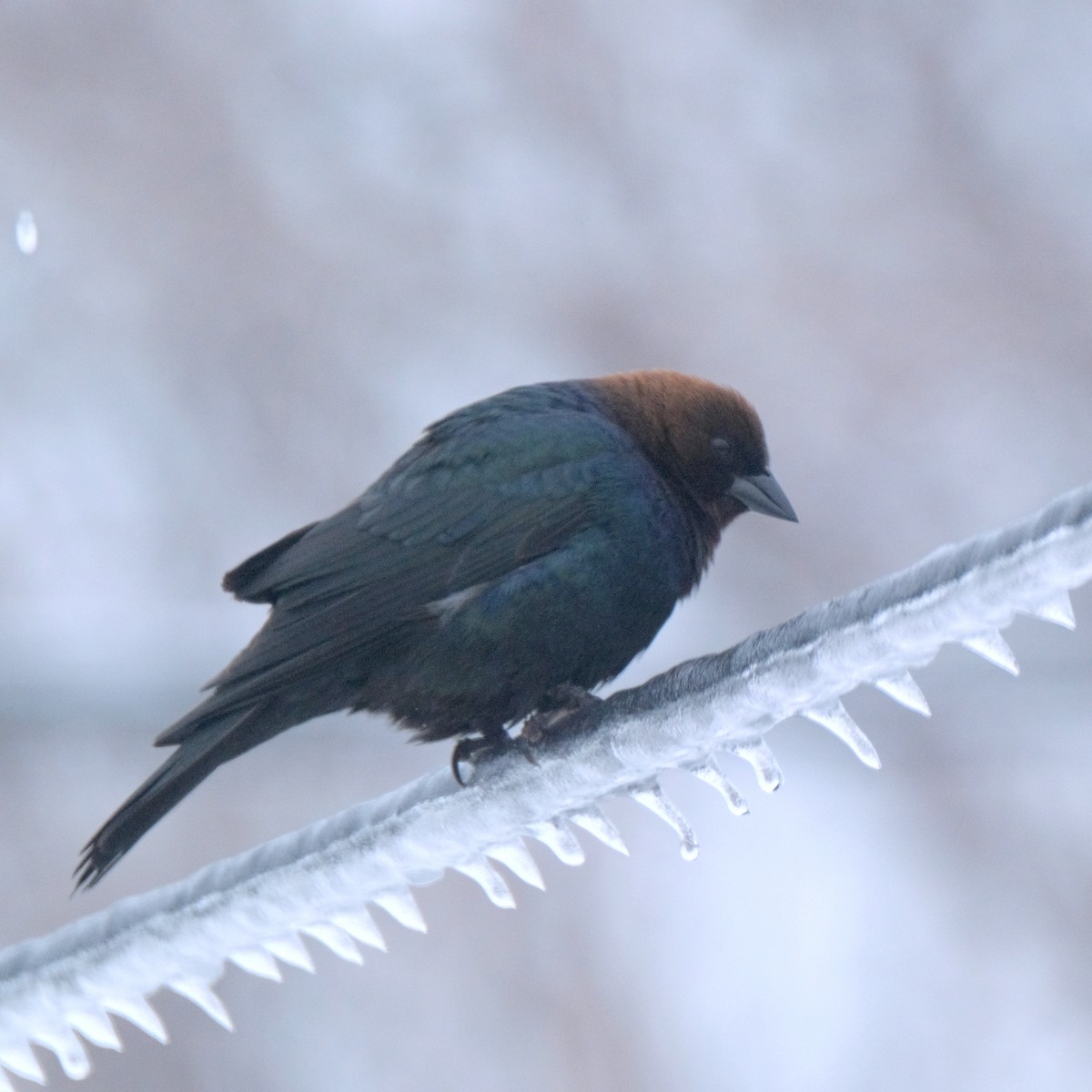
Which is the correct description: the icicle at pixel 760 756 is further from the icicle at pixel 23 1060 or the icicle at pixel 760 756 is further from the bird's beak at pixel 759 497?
the bird's beak at pixel 759 497

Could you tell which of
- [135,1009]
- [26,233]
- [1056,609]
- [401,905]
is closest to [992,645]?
[1056,609]

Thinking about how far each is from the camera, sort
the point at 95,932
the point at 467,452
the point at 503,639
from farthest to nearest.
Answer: the point at 467,452, the point at 503,639, the point at 95,932

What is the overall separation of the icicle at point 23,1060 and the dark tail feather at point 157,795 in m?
0.22

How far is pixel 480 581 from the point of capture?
2.49m

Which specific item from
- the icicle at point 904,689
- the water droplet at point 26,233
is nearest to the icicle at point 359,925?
the icicle at point 904,689

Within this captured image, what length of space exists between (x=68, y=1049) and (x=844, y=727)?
1.02 meters

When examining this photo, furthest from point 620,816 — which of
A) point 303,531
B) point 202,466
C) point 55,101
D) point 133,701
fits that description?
point 55,101

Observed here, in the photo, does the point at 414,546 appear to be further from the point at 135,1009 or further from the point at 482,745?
the point at 135,1009

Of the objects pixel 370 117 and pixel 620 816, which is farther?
pixel 370 117

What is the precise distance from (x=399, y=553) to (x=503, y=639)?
226 millimetres

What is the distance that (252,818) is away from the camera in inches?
197

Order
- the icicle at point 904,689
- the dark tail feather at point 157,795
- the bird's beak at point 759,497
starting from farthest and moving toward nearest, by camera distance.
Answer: the bird's beak at point 759,497
the dark tail feather at point 157,795
the icicle at point 904,689

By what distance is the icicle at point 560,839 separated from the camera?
1834 mm

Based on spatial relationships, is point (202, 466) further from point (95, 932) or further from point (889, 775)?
point (95, 932)
